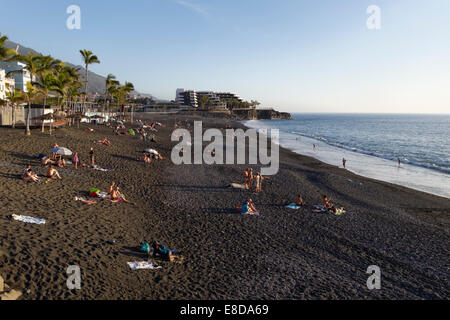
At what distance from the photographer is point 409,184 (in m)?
24.8

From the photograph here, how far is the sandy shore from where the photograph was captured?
7.41 m

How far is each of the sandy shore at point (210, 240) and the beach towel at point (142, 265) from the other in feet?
0.67

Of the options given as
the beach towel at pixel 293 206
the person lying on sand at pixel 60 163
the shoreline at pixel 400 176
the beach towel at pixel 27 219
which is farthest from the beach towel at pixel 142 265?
the shoreline at pixel 400 176

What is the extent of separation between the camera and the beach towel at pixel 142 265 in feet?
26.3

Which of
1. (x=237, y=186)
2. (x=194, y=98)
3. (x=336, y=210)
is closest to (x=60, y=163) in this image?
(x=237, y=186)

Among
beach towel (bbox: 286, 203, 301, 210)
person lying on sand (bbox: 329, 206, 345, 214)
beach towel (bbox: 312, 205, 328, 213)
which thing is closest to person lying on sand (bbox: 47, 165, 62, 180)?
beach towel (bbox: 286, 203, 301, 210)

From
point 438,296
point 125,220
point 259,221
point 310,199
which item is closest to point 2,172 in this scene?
point 125,220

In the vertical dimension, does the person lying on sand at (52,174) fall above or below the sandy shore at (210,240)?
above

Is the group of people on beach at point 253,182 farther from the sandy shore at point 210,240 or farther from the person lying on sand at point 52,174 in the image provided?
the person lying on sand at point 52,174

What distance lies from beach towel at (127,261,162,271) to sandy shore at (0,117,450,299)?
0.67 feet

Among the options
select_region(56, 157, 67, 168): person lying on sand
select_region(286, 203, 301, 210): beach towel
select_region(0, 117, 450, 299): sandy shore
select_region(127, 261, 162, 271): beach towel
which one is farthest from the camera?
select_region(56, 157, 67, 168): person lying on sand

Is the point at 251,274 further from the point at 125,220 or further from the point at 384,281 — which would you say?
the point at 125,220

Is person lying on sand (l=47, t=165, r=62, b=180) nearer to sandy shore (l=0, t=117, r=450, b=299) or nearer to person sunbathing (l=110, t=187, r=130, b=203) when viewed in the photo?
sandy shore (l=0, t=117, r=450, b=299)
